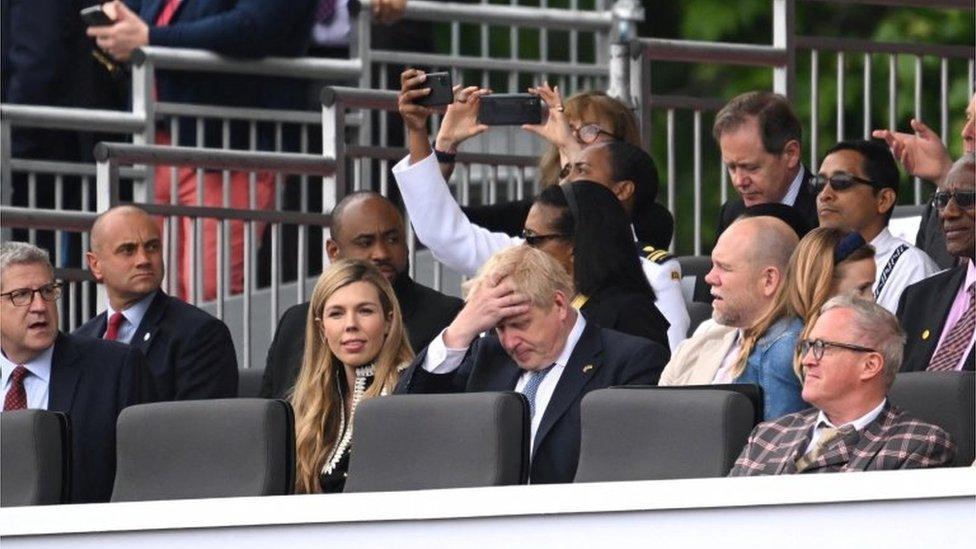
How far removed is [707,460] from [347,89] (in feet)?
12.6

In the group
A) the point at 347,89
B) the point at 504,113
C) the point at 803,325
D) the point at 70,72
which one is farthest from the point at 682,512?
the point at 70,72

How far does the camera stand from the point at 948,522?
17.6 feet

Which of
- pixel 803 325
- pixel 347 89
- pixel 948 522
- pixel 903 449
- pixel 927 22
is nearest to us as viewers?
pixel 948 522

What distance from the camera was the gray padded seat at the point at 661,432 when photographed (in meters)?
6.18

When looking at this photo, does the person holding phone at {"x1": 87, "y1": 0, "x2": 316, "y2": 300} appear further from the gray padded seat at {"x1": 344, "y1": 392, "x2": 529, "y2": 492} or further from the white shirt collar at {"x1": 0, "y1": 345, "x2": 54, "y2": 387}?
the gray padded seat at {"x1": 344, "y1": 392, "x2": 529, "y2": 492}

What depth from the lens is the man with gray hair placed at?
6016mm

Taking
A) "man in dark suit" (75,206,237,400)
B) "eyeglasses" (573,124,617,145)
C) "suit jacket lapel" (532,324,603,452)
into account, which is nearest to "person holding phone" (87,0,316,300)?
"man in dark suit" (75,206,237,400)

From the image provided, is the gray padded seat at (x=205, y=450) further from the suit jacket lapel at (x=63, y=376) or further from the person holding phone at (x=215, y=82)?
the person holding phone at (x=215, y=82)

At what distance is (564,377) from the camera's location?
6969 millimetres

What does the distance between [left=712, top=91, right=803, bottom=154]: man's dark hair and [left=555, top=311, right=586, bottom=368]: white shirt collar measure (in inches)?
58.2

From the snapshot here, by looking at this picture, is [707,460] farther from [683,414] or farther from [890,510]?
[890,510]

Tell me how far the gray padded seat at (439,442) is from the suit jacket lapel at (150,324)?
5.32 feet

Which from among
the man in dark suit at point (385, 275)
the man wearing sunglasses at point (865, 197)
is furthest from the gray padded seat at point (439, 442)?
the man wearing sunglasses at point (865, 197)

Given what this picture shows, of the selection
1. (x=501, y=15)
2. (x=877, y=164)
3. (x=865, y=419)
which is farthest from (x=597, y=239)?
(x=501, y=15)
